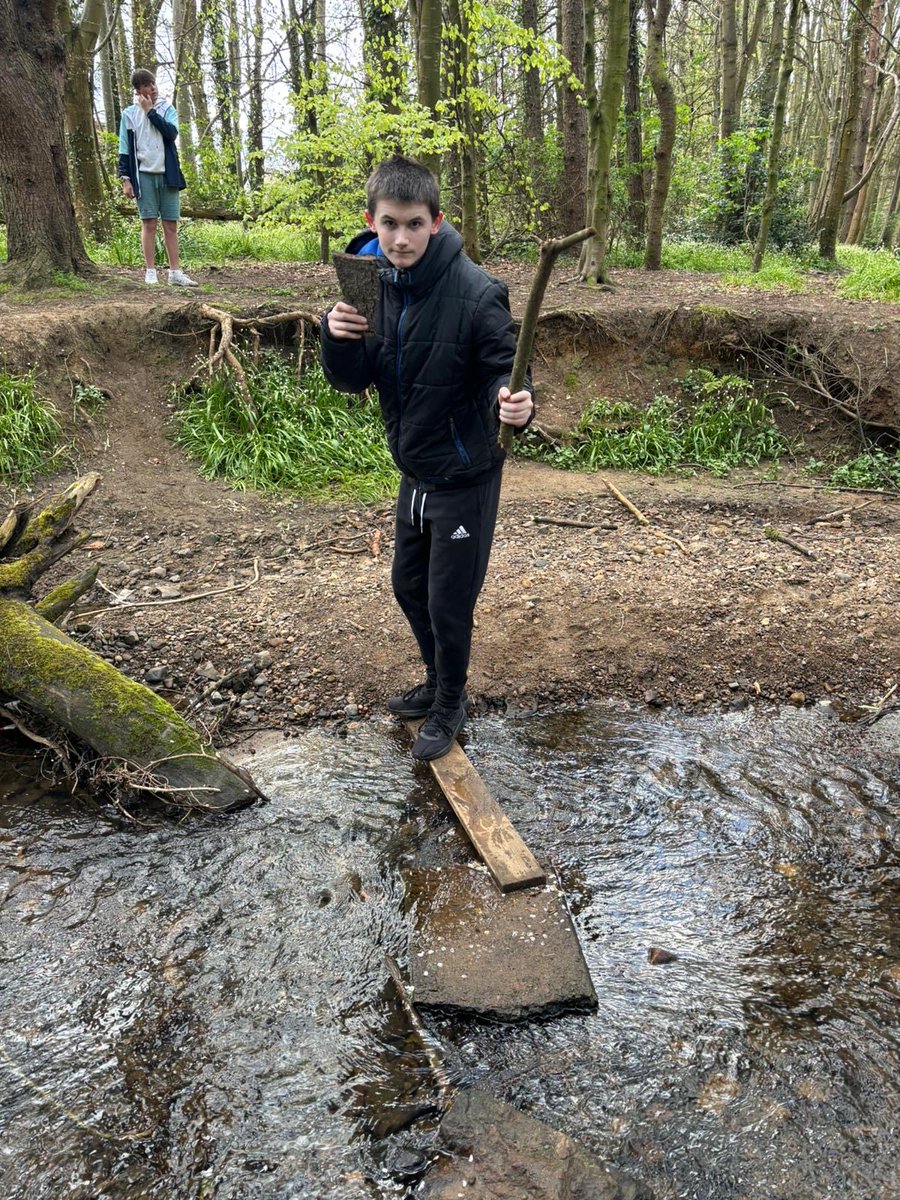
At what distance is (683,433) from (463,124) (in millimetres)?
4916

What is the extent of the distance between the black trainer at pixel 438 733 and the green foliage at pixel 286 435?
308 cm

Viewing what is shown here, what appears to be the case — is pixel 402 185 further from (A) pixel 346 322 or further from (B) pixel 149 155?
(B) pixel 149 155

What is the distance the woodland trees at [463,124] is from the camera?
724 cm

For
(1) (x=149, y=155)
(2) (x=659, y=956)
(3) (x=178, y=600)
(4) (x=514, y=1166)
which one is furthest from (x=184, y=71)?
(4) (x=514, y=1166)

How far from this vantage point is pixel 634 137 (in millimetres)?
13273

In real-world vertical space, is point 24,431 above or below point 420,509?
below

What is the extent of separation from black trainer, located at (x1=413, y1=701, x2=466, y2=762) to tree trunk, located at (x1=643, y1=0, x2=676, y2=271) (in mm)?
9812

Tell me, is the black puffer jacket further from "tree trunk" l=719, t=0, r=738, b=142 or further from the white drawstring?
"tree trunk" l=719, t=0, r=738, b=142

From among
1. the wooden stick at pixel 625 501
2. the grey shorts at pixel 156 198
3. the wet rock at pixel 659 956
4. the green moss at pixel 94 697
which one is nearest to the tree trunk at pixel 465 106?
the grey shorts at pixel 156 198

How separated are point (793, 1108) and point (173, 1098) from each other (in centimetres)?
178

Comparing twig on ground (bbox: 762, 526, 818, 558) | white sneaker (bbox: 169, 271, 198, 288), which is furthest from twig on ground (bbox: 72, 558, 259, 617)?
white sneaker (bbox: 169, 271, 198, 288)

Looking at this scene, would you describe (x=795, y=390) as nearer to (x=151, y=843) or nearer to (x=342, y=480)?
(x=342, y=480)

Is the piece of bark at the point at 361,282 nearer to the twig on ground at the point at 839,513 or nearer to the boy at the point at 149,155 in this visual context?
the twig on ground at the point at 839,513

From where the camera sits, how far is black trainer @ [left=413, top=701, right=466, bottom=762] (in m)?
3.49
